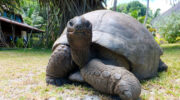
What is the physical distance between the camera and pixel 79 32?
4.51 feet

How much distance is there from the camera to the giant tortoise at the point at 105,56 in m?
1.34

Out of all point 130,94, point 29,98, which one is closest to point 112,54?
point 130,94

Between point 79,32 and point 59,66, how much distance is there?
57 centimetres

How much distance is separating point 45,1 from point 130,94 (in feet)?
23.6

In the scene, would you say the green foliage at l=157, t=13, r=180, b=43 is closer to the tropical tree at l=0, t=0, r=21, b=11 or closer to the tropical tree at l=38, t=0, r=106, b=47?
the tropical tree at l=38, t=0, r=106, b=47

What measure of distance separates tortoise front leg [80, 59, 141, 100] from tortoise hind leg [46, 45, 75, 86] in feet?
0.75

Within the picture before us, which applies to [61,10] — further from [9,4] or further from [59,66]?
[59,66]

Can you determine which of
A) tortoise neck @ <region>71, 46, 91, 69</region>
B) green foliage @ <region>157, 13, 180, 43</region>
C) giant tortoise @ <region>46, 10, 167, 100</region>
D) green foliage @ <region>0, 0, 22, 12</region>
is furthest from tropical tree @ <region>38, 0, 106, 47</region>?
green foliage @ <region>157, 13, 180, 43</region>

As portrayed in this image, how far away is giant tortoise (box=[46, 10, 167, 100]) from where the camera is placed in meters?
1.34

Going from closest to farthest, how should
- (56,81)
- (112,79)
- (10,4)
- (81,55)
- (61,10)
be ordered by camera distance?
(112,79) < (81,55) < (56,81) < (61,10) < (10,4)

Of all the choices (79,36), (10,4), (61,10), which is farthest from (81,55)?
(10,4)

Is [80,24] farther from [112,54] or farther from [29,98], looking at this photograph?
[29,98]

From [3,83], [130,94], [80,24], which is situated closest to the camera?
[130,94]

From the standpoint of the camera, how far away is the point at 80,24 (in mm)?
1359
